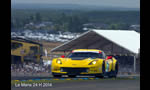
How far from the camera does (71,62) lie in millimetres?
13531

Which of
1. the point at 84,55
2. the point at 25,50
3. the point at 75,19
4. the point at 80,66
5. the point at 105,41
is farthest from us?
the point at 75,19

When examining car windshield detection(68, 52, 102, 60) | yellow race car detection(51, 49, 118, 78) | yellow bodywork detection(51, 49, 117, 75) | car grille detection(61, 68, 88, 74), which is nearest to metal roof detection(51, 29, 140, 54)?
car windshield detection(68, 52, 102, 60)

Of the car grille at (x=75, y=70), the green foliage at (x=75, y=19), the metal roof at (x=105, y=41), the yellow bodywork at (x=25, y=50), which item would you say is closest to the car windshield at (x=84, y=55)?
the car grille at (x=75, y=70)

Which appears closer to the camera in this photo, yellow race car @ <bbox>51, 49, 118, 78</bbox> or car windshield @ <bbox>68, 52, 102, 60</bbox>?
yellow race car @ <bbox>51, 49, 118, 78</bbox>

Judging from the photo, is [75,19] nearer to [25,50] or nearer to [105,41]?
[105,41]

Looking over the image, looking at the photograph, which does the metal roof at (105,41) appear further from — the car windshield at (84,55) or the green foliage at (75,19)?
the green foliage at (75,19)

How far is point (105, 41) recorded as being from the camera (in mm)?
35406

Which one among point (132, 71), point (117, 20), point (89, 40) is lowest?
point (132, 71)

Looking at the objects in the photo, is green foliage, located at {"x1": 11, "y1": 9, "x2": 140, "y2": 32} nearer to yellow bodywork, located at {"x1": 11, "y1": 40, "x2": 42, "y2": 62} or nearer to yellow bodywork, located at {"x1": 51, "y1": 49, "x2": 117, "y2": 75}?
yellow bodywork, located at {"x1": 11, "y1": 40, "x2": 42, "y2": 62}

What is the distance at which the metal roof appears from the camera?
3192cm

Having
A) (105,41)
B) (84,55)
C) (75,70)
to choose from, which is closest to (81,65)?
(75,70)
